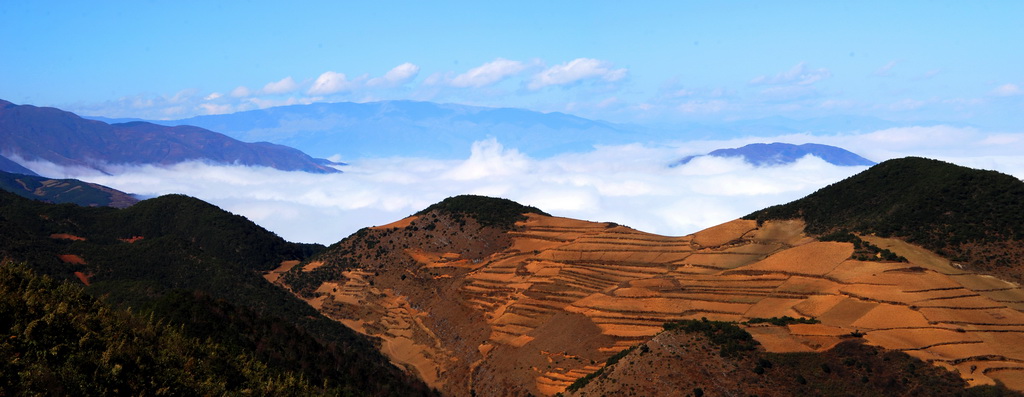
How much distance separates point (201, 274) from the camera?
76.9 m

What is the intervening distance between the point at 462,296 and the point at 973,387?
159 ft

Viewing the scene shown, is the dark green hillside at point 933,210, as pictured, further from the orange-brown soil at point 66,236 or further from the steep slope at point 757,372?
the orange-brown soil at point 66,236

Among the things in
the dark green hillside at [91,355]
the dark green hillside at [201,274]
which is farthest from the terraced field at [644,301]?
the dark green hillside at [91,355]

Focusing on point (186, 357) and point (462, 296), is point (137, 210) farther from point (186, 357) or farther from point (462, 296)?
point (186, 357)

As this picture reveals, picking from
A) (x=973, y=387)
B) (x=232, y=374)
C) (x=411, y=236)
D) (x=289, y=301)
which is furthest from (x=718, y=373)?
(x=411, y=236)

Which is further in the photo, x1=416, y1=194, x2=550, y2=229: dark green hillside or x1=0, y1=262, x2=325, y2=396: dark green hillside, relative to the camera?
x1=416, y1=194, x2=550, y2=229: dark green hillside

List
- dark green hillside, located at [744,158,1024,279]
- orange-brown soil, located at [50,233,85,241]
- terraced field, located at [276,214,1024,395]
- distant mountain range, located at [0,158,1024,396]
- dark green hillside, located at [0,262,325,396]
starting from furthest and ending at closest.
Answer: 1. orange-brown soil, located at [50,233,85,241]
2. dark green hillside, located at [744,158,1024,279]
3. terraced field, located at [276,214,1024,395]
4. distant mountain range, located at [0,158,1024,396]
5. dark green hillside, located at [0,262,325,396]

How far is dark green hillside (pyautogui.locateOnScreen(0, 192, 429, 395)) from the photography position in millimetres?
43375

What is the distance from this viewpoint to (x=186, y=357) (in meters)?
30.1

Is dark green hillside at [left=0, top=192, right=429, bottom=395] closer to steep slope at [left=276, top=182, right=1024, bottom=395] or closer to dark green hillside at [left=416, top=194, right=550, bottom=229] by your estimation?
steep slope at [left=276, top=182, right=1024, bottom=395]

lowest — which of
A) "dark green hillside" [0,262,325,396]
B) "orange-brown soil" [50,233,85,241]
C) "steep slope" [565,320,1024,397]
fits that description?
"steep slope" [565,320,1024,397]

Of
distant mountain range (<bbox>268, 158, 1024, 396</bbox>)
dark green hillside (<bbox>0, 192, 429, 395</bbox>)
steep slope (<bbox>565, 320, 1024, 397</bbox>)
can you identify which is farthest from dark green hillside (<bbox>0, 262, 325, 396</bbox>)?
distant mountain range (<bbox>268, 158, 1024, 396</bbox>)

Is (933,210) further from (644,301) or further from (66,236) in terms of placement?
(66,236)

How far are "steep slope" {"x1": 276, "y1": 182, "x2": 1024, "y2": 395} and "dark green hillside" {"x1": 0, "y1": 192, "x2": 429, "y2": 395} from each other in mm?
7827
